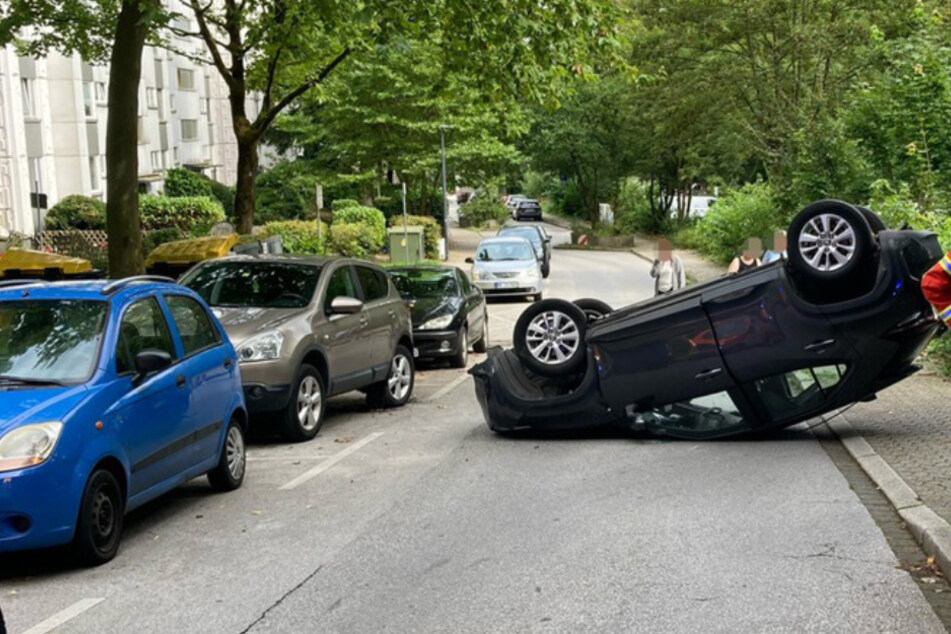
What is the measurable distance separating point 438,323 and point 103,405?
1191cm

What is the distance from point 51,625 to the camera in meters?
5.98

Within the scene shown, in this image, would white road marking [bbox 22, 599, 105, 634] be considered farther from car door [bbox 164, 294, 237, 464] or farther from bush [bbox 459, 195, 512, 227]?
bush [bbox 459, 195, 512, 227]

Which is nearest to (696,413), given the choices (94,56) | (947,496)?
(947,496)

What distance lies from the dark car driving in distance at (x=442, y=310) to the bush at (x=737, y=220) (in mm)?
15471

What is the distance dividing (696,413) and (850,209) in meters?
2.25

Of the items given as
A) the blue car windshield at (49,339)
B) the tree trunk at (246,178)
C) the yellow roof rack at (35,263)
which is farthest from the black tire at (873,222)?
the yellow roof rack at (35,263)

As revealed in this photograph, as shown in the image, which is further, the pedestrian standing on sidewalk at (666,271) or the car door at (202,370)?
the pedestrian standing on sidewalk at (666,271)

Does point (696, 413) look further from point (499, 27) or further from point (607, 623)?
point (499, 27)

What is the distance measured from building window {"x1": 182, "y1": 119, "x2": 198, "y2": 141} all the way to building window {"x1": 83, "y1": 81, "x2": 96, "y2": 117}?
671 inches

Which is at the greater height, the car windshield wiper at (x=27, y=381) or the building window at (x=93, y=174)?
the building window at (x=93, y=174)

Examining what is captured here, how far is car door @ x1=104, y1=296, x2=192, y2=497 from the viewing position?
7.56 meters

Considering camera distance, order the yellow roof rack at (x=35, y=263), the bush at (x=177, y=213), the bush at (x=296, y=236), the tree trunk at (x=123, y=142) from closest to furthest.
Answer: the tree trunk at (x=123, y=142)
the yellow roof rack at (x=35, y=263)
the bush at (x=296, y=236)
the bush at (x=177, y=213)

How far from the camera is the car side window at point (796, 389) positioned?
34.3ft

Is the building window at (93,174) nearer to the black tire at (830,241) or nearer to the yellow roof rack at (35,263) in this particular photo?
the yellow roof rack at (35,263)
